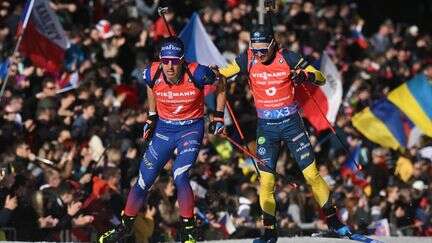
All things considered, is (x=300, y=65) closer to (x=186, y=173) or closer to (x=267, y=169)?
(x=267, y=169)

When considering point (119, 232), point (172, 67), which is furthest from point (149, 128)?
point (119, 232)

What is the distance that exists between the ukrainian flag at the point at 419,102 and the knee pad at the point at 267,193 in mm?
7438

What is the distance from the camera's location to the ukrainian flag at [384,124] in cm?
2130

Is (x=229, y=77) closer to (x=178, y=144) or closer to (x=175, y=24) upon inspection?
(x=178, y=144)

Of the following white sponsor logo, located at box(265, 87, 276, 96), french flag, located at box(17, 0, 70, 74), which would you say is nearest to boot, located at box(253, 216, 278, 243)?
white sponsor logo, located at box(265, 87, 276, 96)

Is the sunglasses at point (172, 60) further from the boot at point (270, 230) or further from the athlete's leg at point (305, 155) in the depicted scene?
the boot at point (270, 230)

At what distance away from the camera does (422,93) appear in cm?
2116

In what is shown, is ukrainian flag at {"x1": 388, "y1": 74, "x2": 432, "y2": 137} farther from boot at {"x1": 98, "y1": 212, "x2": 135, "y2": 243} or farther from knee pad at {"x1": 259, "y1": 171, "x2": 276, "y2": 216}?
boot at {"x1": 98, "y1": 212, "x2": 135, "y2": 243}

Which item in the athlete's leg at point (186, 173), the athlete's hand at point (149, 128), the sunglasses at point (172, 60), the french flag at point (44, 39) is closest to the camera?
the sunglasses at point (172, 60)

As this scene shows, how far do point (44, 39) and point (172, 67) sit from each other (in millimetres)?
5684

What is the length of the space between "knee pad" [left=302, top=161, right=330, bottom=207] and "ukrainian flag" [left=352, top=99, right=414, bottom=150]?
716cm

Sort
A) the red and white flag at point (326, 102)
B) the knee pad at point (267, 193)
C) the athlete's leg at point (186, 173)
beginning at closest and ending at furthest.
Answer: the athlete's leg at point (186, 173)
the knee pad at point (267, 193)
the red and white flag at point (326, 102)

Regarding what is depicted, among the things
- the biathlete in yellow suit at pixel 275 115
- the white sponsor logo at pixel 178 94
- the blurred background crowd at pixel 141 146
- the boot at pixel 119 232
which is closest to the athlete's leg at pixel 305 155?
the biathlete in yellow suit at pixel 275 115

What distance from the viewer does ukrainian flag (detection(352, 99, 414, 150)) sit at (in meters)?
21.3
